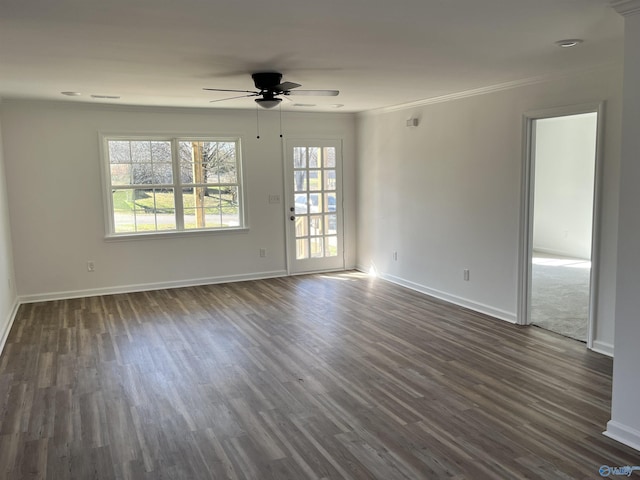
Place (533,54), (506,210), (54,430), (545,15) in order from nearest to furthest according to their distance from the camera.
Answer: (545,15)
(54,430)
(533,54)
(506,210)

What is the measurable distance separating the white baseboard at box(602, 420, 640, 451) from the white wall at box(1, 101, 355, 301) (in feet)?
16.9

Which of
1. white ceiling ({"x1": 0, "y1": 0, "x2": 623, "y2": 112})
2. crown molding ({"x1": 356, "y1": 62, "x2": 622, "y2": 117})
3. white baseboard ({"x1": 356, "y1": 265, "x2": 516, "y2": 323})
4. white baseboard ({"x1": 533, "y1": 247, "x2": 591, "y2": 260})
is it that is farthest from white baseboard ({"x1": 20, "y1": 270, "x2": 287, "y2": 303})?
white baseboard ({"x1": 533, "y1": 247, "x2": 591, "y2": 260})

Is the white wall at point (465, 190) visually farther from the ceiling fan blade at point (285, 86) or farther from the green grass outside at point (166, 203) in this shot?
the ceiling fan blade at point (285, 86)

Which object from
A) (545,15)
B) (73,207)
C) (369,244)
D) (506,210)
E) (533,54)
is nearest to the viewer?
(545,15)

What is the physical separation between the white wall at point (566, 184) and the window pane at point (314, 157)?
3.72m

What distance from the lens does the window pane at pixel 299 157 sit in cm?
743

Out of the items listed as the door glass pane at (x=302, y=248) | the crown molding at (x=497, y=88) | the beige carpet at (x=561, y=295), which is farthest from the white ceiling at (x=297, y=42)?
the door glass pane at (x=302, y=248)

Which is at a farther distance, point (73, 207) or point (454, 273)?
point (73, 207)

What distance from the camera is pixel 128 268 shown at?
6664mm

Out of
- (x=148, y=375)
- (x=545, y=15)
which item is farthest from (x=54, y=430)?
(x=545, y=15)

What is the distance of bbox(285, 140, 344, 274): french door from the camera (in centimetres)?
748

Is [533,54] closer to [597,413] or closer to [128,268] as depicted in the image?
[597,413]

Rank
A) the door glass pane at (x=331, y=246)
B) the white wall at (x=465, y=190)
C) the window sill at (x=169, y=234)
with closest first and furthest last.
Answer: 1. the white wall at (x=465, y=190)
2. the window sill at (x=169, y=234)
3. the door glass pane at (x=331, y=246)

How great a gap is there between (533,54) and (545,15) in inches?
41.3
